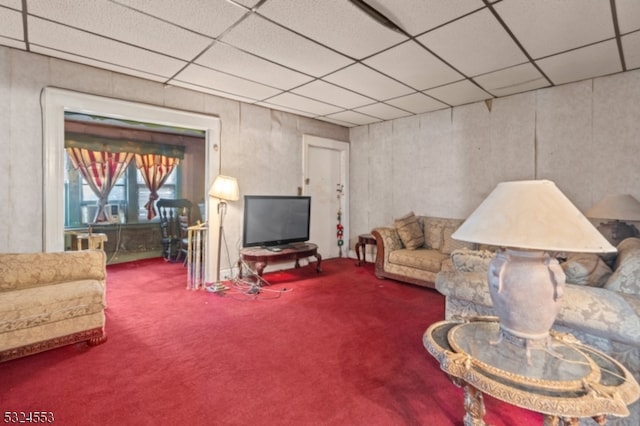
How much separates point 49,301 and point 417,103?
4.40 m

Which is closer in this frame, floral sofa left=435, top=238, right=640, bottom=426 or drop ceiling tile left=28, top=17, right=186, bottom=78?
floral sofa left=435, top=238, right=640, bottom=426

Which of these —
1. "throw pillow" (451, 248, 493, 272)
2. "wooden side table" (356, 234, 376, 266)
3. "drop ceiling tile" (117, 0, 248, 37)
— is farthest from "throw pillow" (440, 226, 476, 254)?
"drop ceiling tile" (117, 0, 248, 37)

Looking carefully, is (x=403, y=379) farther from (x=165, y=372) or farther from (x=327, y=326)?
(x=165, y=372)

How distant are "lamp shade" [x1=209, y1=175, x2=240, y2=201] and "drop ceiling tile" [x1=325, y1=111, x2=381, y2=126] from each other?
81.4 inches

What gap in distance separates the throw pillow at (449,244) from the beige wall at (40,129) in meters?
2.57

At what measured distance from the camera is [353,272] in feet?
15.6

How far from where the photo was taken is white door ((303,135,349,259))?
5.28 metres

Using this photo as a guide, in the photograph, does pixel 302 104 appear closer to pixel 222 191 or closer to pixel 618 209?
pixel 222 191

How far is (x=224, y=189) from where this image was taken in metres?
3.87

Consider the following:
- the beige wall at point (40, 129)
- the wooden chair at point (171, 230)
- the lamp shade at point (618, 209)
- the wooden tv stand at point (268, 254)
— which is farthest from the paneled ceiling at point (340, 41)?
the wooden chair at point (171, 230)

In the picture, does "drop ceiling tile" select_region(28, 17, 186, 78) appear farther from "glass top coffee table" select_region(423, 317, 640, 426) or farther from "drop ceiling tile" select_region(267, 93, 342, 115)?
"glass top coffee table" select_region(423, 317, 640, 426)

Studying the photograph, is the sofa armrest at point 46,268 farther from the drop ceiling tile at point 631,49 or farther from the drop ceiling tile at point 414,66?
the drop ceiling tile at point 631,49

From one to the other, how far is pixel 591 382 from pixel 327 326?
6.44 ft

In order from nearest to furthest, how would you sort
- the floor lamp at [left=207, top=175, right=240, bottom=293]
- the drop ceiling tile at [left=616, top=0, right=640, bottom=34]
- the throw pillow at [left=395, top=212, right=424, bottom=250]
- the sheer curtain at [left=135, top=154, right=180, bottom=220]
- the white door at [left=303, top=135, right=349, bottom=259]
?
the drop ceiling tile at [left=616, top=0, right=640, bottom=34]
the floor lamp at [left=207, top=175, right=240, bottom=293]
the throw pillow at [left=395, top=212, right=424, bottom=250]
the white door at [left=303, top=135, right=349, bottom=259]
the sheer curtain at [left=135, top=154, right=180, bottom=220]
